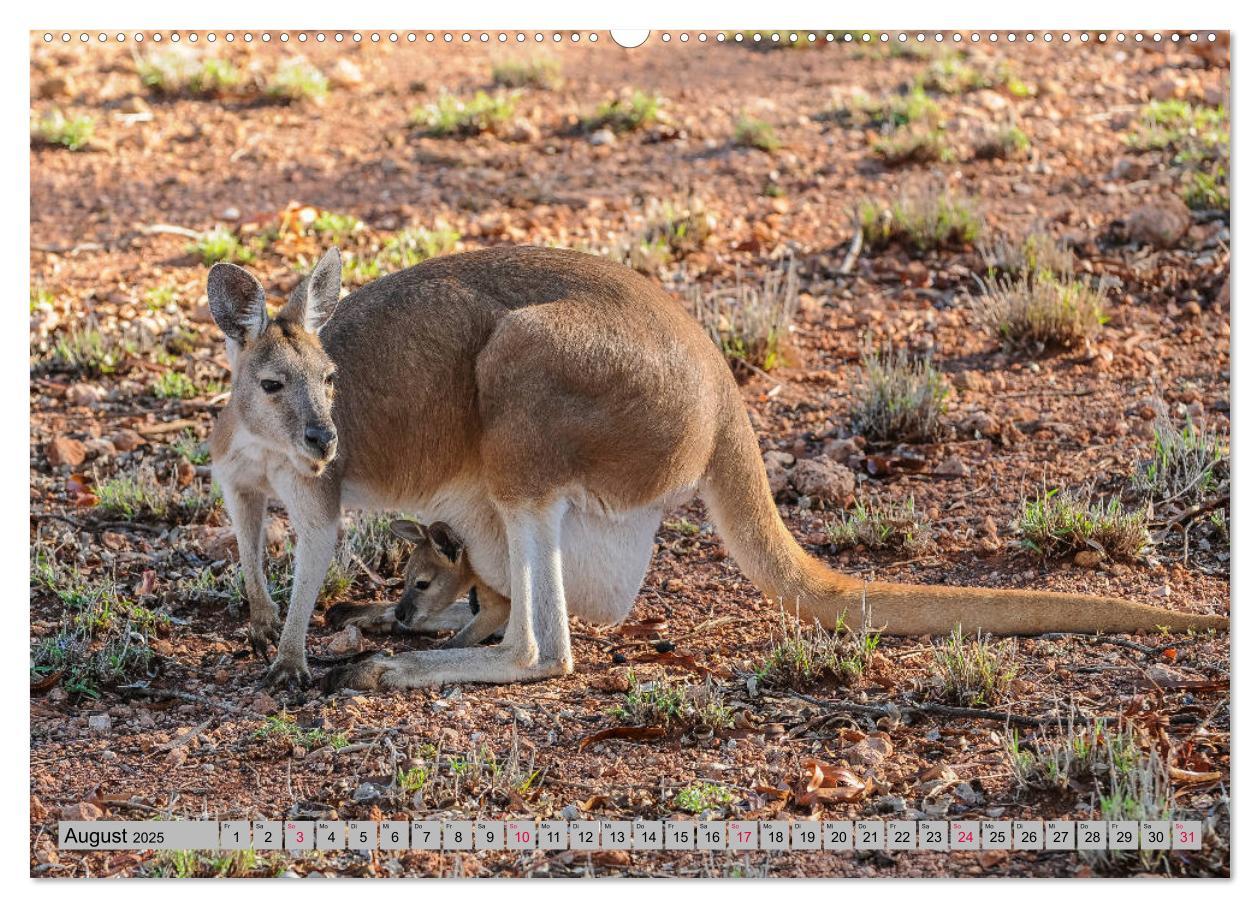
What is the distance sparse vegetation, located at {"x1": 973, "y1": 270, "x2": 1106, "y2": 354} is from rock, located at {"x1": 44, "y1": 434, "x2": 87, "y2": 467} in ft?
13.2

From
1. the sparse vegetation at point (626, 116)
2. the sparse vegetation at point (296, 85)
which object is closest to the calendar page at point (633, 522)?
the sparse vegetation at point (626, 116)

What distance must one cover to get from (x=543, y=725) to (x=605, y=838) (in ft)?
2.85

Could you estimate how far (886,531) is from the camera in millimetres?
5859

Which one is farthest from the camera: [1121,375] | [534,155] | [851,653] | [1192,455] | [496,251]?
[534,155]

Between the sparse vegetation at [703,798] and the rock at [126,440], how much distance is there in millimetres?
3516

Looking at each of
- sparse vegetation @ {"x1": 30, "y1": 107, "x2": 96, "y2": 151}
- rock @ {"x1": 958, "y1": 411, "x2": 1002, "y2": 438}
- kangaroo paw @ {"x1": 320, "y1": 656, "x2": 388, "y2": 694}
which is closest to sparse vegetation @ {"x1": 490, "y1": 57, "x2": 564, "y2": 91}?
sparse vegetation @ {"x1": 30, "y1": 107, "x2": 96, "y2": 151}

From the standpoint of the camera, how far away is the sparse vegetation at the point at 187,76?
10.2 metres

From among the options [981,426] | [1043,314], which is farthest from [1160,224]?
[981,426]

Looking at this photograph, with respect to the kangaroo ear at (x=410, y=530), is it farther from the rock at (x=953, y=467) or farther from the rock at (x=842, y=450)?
the rock at (x=953, y=467)

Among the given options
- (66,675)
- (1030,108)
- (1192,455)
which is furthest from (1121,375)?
(66,675)

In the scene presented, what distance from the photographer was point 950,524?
6.09m

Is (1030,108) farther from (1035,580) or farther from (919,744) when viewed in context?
(919,744)

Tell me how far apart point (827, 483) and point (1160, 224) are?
2977 millimetres

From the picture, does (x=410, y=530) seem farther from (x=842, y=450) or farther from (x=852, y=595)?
(x=842, y=450)
